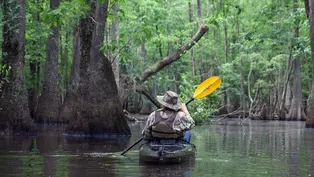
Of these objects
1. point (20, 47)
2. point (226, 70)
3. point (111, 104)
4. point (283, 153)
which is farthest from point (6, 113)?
point (226, 70)

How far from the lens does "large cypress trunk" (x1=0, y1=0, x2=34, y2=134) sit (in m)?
16.5

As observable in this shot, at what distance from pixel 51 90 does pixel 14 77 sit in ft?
24.9

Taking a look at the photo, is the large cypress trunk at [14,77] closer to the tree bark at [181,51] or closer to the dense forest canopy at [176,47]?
the dense forest canopy at [176,47]

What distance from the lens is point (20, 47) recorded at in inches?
664

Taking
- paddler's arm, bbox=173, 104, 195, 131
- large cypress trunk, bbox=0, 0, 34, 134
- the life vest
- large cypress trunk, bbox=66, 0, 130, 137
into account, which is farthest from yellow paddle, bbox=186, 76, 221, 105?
large cypress trunk, bbox=0, 0, 34, 134

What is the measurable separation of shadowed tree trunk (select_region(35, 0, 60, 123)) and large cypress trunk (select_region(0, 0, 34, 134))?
6.65m

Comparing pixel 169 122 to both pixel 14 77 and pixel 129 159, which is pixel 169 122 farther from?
pixel 14 77

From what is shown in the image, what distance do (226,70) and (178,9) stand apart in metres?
6.51

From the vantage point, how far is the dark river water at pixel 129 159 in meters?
9.23

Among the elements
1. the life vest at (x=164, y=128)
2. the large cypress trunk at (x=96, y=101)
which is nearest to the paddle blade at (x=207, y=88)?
the life vest at (x=164, y=128)

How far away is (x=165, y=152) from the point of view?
399 inches

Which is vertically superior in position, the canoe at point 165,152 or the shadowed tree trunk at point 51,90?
the shadowed tree trunk at point 51,90

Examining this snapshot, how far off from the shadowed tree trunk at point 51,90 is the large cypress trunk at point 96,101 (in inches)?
273

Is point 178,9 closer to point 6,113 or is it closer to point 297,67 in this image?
point 297,67
